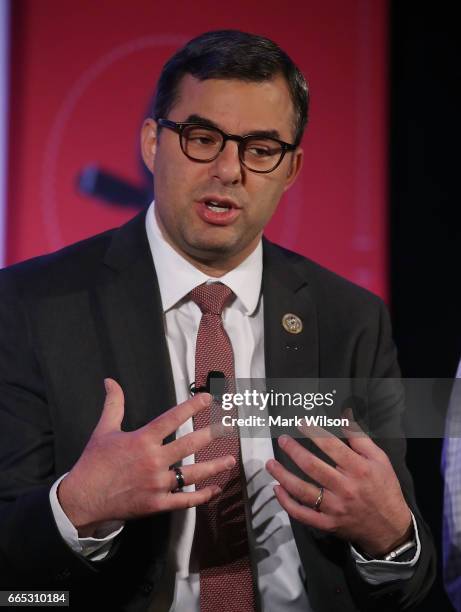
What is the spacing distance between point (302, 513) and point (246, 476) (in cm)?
30

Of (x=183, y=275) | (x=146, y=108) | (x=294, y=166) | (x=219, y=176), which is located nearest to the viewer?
(x=219, y=176)

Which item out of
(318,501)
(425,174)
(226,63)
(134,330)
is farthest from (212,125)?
(425,174)

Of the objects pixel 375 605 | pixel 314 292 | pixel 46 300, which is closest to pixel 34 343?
pixel 46 300

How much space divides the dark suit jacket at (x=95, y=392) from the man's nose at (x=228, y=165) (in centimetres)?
29

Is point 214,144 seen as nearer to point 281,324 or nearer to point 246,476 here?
point 281,324

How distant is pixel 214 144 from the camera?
1.97 m

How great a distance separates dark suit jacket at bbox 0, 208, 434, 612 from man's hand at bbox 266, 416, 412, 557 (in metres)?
0.21

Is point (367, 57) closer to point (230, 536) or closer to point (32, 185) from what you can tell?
point (32, 185)

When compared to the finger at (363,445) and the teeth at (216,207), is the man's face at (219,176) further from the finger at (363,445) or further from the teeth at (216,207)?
the finger at (363,445)

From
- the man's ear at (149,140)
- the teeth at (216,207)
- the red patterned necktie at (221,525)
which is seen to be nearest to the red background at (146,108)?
the man's ear at (149,140)

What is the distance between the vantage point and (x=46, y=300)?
194cm

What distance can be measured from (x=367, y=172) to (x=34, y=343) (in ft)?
4.27

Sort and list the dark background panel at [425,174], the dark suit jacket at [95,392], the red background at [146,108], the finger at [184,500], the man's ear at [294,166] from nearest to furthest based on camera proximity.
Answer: the finger at [184,500]
the dark suit jacket at [95,392]
the man's ear at [294,166]
the red background at [146,108]
the dark background panel at [425,174]

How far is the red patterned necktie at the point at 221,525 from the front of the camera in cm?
184
